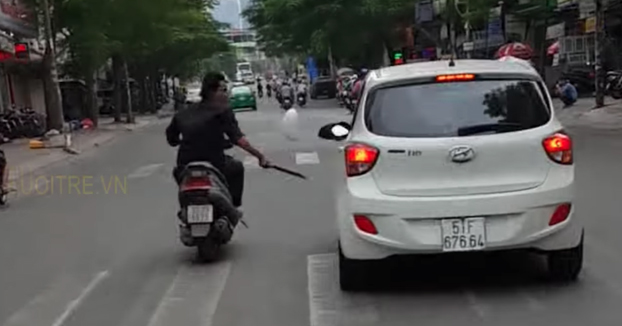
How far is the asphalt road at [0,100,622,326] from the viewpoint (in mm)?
6938

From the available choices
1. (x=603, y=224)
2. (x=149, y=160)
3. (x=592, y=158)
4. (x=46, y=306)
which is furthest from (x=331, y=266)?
(x=149, y=160)

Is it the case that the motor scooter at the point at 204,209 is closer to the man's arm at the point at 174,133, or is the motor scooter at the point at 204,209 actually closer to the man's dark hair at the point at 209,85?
the man's arm at the point at 174,133

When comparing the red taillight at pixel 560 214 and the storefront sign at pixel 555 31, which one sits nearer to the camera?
the red taillight at pixel 560 214

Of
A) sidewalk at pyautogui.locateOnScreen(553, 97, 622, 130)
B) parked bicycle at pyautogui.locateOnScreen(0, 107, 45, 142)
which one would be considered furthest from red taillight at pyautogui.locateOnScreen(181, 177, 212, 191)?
parked bicycle at pyautogui.locateOnScreen(0, 107, 45, 142)

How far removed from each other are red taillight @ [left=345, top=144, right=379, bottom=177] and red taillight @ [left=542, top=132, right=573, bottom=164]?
1193mm

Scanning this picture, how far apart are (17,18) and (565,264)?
31.7 meters

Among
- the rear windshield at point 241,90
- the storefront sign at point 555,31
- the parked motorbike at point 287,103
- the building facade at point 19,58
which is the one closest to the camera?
the building facade at point 19,58

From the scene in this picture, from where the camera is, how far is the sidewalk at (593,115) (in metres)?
26.2

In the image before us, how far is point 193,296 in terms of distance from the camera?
7.80m

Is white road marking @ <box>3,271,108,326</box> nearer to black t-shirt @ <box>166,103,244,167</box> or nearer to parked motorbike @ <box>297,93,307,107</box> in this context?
black t-shirt @ <box>166,103,244,167</box>

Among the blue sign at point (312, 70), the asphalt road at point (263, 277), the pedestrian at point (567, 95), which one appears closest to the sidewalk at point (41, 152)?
the asphalt road at point (263, 277)

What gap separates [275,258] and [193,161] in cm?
115

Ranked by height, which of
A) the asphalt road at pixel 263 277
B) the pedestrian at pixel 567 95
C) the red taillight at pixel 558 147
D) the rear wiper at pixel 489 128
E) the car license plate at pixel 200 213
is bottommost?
the pedestrian at pixel 567 95

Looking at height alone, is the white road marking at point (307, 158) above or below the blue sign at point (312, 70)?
above
